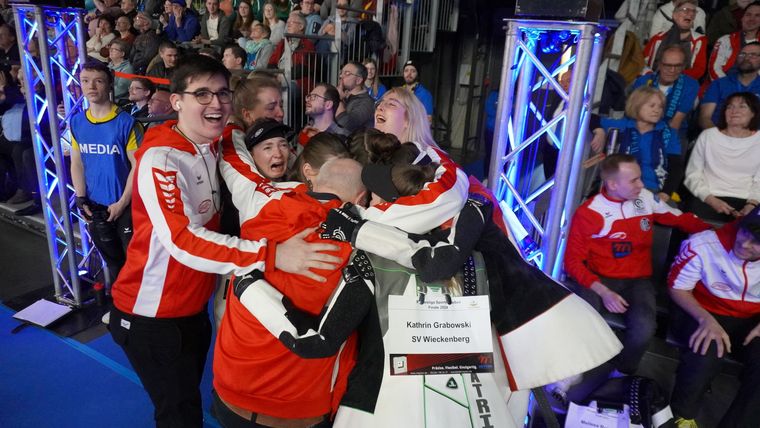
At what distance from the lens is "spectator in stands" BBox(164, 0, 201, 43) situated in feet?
26.6

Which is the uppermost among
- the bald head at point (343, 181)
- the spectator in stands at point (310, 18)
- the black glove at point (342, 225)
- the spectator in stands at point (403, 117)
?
the spectator in stands at point (310, 18)

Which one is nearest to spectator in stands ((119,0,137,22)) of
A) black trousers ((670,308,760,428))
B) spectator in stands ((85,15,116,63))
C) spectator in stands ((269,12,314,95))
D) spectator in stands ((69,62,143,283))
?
spectator in stands ((85,15,116,63))

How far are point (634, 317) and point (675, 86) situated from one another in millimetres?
2191

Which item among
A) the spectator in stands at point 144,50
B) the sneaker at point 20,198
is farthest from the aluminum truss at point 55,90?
the spectator in stands at point 144,50

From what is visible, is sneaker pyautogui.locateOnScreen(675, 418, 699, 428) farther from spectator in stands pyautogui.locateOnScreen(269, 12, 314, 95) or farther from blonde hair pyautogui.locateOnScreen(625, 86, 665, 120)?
spectator in stands pyautogui.locateOnScreen(269, 12, 314, 95)

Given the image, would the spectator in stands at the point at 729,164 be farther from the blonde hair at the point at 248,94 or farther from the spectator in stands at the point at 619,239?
the blonde hair at the point at 248,94

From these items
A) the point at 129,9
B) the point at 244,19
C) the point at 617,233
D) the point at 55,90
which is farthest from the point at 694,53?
the point at 129,9

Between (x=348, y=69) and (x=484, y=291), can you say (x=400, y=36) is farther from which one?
(x=484, y=291)

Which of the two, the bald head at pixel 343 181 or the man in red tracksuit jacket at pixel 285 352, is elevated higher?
the bald head at pixel 343 181

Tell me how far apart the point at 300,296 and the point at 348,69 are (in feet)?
11.6

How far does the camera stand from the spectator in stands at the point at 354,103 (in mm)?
4168

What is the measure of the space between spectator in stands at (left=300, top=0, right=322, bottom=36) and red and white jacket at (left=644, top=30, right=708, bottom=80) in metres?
3.80

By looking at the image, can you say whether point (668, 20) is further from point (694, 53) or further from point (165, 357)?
point (165, 357)

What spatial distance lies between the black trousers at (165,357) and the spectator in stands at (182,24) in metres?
7.34
